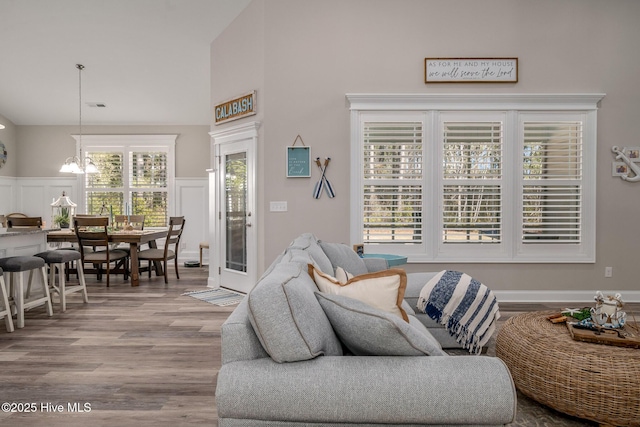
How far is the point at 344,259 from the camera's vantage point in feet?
11.6

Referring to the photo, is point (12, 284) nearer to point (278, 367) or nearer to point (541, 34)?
point (278, 367)

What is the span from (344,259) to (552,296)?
10.1 ft

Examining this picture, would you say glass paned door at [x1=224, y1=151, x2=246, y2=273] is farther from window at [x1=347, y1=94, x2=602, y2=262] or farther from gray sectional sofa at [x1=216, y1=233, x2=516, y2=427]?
gray sectional sofa at [x1=216, y1=233, x2=516, y2=427]

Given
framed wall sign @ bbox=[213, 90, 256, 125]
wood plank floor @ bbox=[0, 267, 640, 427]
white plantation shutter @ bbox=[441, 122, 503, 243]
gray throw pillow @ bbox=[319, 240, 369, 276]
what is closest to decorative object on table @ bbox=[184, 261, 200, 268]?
wood plank floor @ bbox=[0, 267, 640, 427]

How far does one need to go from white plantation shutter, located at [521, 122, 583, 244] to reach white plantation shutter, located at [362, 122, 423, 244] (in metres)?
1.25

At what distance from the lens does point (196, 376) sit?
300 cm

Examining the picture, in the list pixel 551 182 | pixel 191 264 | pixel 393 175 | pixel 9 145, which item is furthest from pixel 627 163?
pixel 9 145

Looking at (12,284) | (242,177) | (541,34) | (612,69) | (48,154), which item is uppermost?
(541,34)

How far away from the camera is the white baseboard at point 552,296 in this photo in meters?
5.18

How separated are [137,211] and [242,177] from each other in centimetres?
375

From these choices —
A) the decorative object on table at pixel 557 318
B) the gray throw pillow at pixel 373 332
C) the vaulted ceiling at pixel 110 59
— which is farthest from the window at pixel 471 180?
the gray throw pillow at pixel 373 332

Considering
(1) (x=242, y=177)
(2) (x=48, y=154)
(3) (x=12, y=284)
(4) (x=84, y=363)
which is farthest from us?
(2) (x=48, y=154)

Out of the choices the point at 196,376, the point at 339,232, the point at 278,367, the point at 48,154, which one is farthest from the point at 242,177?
the point at 48,154

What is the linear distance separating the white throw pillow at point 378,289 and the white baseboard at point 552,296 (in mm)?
3640
